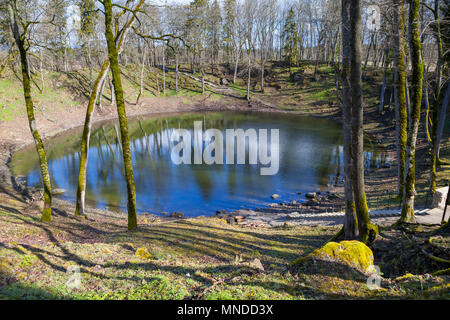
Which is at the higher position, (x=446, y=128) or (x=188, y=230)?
(x=446, y=128)

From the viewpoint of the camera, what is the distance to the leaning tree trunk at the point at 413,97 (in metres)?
8.29

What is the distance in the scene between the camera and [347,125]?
734 cm

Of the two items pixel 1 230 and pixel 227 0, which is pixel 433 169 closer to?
pixel 1 230

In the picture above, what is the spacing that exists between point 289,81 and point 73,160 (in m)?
42.8

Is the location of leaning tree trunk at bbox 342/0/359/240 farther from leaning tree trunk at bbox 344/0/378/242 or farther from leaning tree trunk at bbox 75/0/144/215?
leaning tree trunk at bbox 75/0/144/215

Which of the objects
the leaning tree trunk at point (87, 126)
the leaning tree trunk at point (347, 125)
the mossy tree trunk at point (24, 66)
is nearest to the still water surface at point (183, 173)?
the leaning tree trunk at point (87, 126)

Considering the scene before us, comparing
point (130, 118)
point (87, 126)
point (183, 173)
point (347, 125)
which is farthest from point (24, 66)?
point (130, 118)

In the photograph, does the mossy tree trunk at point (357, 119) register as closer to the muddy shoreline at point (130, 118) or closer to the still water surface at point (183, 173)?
the muddy shoreline at point (130, 118)

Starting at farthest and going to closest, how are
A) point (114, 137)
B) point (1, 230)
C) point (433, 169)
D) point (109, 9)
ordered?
point (114, 137) → point (433, 169) → point (109, 9) → point (1, 230)

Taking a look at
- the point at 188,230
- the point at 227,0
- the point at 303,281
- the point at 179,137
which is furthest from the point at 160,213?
the point at 227,0

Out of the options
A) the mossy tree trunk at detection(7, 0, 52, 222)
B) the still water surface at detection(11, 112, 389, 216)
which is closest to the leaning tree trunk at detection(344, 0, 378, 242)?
the still water surface at detection(11, 112, 389, 216)

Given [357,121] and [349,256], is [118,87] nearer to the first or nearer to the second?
[357,121]

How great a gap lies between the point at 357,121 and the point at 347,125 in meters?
0.25

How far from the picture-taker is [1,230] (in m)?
8.64
